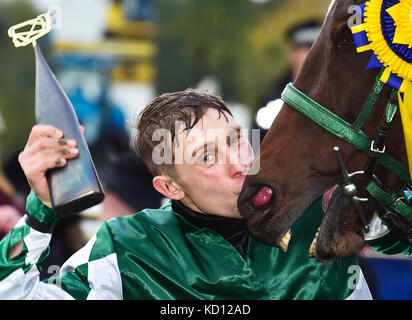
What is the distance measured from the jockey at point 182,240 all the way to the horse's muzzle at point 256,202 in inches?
3.8

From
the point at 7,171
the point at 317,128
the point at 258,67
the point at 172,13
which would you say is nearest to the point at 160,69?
the point at 172,13

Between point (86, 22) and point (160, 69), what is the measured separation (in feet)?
3.31

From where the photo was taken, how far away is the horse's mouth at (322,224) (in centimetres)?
162

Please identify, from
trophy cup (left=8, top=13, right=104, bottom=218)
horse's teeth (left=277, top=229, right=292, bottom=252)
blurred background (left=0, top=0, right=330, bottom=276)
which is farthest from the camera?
blurred background (left=0, top=0, right=330, bottom=276)

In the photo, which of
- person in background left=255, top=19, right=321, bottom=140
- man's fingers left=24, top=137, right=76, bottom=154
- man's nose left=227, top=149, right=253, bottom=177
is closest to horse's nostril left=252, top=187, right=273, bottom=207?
man's nose left=227, top=149, right=253, bottom=177

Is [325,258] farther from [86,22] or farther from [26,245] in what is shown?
[86,22]

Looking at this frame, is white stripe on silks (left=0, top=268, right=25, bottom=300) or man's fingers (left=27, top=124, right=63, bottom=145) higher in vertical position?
man's fingers (left=27, top=124, right=63, bottom=145)

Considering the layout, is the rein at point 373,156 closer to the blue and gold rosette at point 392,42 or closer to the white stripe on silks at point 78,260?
the blue and gold rosette at point 392,42

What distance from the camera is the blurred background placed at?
3434 mm

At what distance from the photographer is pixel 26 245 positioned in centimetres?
158

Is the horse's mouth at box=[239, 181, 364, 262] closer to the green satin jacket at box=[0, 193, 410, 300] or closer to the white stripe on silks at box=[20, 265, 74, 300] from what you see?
the green satin jacket at box=[0, 193, 410, 300]

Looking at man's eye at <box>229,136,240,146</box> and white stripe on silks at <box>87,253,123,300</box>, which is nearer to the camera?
Answer: white stripe on silks at <box>87,253,123,300</box>

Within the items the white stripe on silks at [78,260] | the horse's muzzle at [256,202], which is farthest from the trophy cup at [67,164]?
the horse's muzzle at [256,202]

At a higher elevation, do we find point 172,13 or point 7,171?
point 172,13
